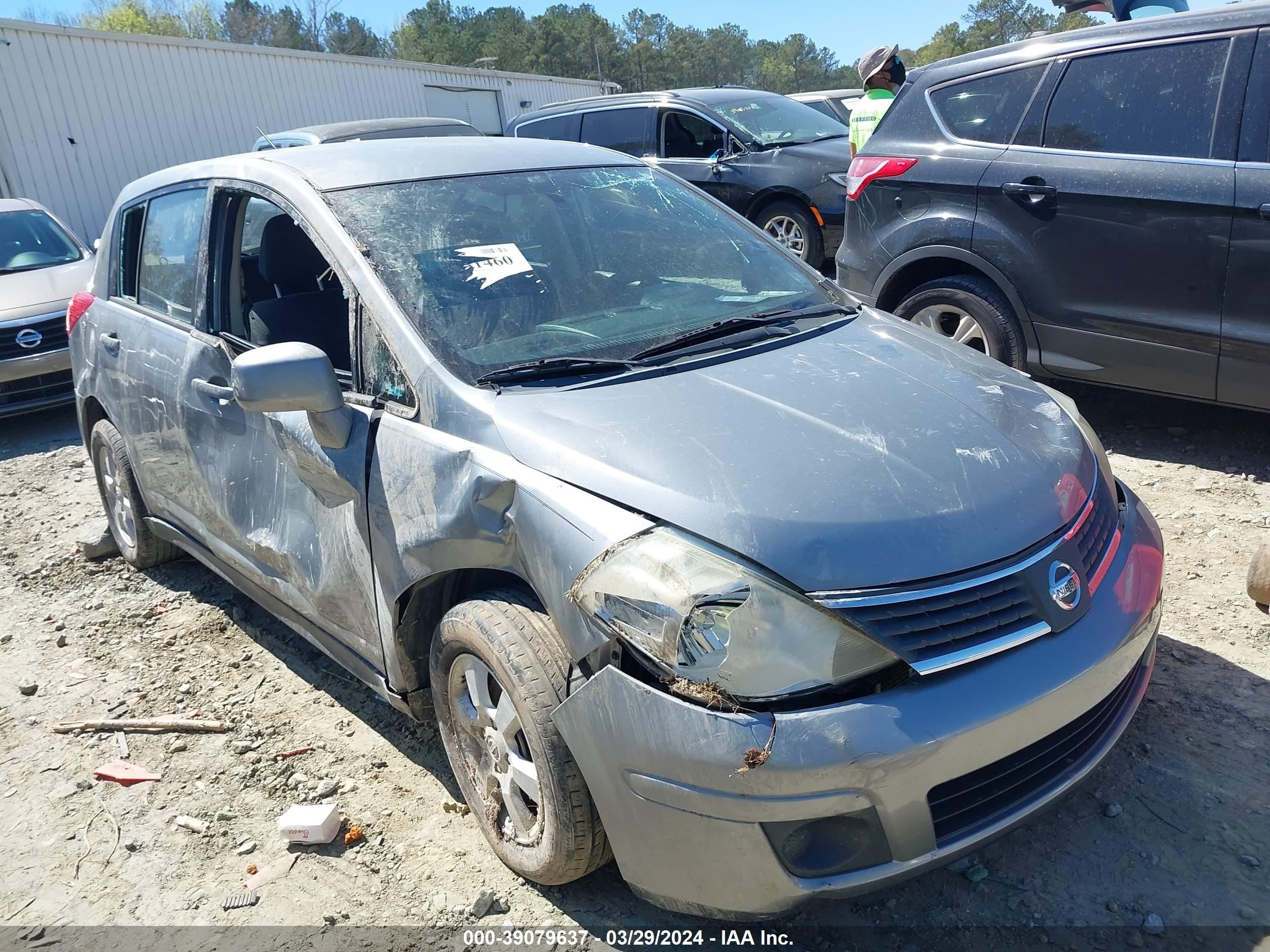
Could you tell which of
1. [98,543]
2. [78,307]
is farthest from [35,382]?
[78,307]

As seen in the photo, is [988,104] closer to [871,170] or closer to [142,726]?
[871,170]

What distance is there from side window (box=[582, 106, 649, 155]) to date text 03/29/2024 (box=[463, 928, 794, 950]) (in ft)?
28.4

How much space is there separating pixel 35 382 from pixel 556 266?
6.10m

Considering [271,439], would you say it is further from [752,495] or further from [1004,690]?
[1004,690]

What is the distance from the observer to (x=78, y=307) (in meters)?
4.45

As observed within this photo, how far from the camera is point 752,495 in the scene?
206 centimetres

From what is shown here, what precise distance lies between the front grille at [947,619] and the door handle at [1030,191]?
3.21m

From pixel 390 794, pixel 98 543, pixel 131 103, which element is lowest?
pixel 98 543

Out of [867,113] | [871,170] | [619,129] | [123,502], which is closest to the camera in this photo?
[123,502]

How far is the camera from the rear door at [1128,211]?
4.16m

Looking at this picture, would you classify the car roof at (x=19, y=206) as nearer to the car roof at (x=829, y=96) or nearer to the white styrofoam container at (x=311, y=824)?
the white styrofoam container at (x=311, y=824)

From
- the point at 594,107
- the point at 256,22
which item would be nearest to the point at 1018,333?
the point at 594,107

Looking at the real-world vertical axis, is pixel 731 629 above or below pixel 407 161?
below

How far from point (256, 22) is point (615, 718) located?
68929mm
